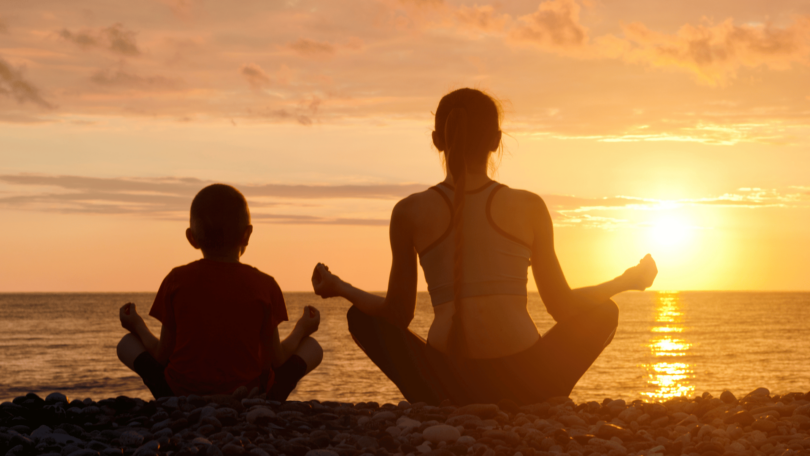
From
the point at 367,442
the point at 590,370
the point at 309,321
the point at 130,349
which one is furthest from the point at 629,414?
the point at 590,370

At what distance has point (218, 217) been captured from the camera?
4.10m

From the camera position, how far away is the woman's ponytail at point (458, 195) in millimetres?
3816

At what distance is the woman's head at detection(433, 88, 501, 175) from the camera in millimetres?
3910

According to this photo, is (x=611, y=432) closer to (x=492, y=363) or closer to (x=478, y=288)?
(x=492, y=363)

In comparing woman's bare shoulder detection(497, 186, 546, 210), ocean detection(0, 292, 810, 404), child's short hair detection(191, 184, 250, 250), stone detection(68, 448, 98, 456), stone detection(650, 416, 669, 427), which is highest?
woman's bare shoulder detection(497, 186, 546, 210)

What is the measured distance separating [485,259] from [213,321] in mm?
1813

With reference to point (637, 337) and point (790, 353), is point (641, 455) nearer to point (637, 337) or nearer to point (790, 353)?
point (790, 353)

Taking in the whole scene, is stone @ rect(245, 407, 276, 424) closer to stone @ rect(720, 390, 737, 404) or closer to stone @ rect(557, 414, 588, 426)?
stone @ rect(557, 414, 588, 426)

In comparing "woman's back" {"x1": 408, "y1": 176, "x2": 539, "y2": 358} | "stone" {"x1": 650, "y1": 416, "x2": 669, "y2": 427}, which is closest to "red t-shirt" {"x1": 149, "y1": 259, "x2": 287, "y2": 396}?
"woman's back" {"x1": 408, "y1": 176, "x2": 539, "y2": 358}

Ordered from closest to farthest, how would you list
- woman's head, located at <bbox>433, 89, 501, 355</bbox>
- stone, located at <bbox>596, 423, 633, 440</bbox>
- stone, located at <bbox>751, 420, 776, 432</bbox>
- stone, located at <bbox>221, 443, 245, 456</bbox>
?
stone, located at <bbox>221, 443, 245, 456</bbox>
stone, located at <bbox>596, 423, 633, 440</bbox>
stone, located at <bbox>751, 420, 776, 432</bbox>
woman's head, located at <bbox>433, 89, 501, 355</bbox>

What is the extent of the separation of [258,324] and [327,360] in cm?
2597

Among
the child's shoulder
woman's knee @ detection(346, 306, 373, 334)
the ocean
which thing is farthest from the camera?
the ocean

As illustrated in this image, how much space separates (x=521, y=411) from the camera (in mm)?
4137

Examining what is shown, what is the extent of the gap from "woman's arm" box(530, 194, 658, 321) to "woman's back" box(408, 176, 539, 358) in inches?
2.3
